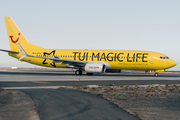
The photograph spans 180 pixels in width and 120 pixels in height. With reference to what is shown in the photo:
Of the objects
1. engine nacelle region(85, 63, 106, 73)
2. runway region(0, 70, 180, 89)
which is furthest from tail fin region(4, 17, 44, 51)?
engine nacelle region(85, 63, 106, 73)

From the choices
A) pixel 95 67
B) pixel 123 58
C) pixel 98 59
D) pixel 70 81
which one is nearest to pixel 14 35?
pixel 98 59

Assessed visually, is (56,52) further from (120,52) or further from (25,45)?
(120,52)

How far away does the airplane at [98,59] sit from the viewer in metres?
37.9

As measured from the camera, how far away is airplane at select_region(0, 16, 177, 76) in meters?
37.9

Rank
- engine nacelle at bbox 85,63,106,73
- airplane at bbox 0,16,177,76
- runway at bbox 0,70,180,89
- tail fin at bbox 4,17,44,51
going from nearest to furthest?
1. runway at bbox 0,70,180,89
2. engine nacelle at bbox 85,63,106,73
3. airplane at bbox 0,16,177,76
4. tail fin at bbox 4,17,44,51

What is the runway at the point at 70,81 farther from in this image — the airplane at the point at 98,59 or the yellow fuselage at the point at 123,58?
the yellow fuselage at the point at 123,58

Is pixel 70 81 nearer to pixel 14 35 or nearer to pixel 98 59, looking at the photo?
pixel 98 59

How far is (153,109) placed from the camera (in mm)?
9883

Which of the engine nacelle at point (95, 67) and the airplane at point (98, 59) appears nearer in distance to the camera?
the engine nacelle at point (95, 67)

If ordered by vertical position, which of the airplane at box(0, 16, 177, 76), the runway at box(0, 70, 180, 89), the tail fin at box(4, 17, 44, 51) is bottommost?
the runway at box(0, 70, 180, 89)

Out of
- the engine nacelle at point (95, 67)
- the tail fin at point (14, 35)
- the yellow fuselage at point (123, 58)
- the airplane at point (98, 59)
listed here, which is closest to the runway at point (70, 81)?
the engine nacelle at point (95, 67)

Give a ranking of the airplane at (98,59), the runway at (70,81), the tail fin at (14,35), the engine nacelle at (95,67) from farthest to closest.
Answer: the tail fin at (14,35)
the airplane at (98,59)
the engine nacelle at (95,67)
the runway at (70,81)

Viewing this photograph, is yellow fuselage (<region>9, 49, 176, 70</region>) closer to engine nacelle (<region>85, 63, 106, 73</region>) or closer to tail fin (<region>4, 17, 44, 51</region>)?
engine nacelle (<region>85, 63, 106, 73</region>)

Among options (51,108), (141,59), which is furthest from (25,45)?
(51,108)
